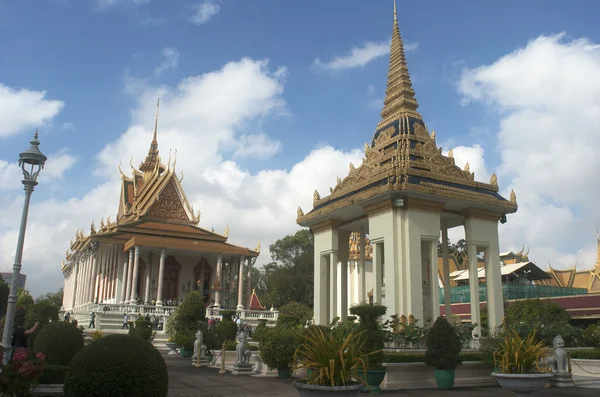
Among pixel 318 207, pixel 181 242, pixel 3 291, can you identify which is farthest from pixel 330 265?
pixel 3 291

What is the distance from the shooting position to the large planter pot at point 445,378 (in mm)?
12711

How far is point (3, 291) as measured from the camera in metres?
55.4

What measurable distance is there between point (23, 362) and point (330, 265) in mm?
13866

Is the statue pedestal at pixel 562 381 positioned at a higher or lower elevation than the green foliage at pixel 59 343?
lower

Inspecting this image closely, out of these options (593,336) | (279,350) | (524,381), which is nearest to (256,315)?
(593,336)

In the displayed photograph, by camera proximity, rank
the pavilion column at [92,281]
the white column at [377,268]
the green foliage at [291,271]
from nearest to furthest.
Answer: the white column at [377,268] < the pavilion column at [92,281] < the green foliage at [291,271]

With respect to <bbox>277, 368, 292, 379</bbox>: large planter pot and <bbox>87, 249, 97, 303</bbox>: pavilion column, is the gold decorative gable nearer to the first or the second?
<bbox>87, 249, 97, 303</bbox>: pavilion column

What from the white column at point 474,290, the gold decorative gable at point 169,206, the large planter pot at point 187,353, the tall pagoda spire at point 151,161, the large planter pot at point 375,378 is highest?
the tall pagoda spire at point 151,161

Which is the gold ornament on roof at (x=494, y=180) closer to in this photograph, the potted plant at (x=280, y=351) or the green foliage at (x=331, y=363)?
the potted plant at (x=280, y=351)

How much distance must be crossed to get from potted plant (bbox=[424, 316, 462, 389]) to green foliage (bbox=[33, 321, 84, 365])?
26.3 ft

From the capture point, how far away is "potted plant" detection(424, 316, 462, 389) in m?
12.6

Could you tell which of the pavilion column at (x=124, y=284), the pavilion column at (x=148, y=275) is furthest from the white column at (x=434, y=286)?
the pavilion column at (x=124, y=284)

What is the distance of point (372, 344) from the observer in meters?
12.0

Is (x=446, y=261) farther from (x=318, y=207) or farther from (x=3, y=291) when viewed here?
(x=3, y=291)
